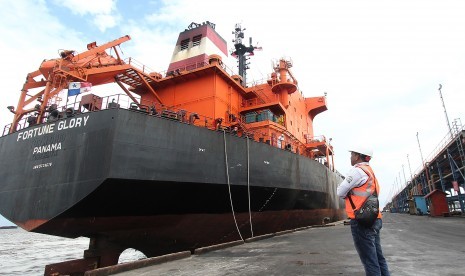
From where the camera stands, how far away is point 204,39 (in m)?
16.9

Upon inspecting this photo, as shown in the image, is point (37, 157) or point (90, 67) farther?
point (90, 67)

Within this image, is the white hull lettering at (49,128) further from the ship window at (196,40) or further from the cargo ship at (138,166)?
the ship window at (196,40)

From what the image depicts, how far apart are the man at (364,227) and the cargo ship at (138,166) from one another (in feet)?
22.7

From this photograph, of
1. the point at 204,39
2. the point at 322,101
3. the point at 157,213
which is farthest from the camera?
the point at 322,101

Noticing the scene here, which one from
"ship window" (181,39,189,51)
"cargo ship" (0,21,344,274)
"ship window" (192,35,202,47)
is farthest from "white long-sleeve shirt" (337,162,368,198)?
"ship window" (181,39,189,51)

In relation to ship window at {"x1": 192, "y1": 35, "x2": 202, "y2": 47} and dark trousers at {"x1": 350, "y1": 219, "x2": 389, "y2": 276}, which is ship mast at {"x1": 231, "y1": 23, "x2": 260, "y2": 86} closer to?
ship window at {"x1": 192, "y1": 35, "x2": 202, "y2": 47}

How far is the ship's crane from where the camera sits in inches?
471

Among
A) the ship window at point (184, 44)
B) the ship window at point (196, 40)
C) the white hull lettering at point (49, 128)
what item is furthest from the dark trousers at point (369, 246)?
the ship window at point (184, 44)

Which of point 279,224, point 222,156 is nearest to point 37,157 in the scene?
point 222,156

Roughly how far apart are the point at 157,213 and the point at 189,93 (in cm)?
715

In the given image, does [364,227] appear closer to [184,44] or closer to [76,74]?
[76,74]

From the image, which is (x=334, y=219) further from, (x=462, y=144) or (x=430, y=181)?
(x=430, y=181)

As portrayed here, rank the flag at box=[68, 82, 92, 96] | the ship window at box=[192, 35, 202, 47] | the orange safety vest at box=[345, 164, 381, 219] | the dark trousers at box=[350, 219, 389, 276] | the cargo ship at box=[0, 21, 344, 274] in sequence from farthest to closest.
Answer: the ship window at box=[192, 35, 202, 47] < the flag at box=[68, 82, 92, 96] < the cargo ship at box=[0, 21, 344, 274] < the orange safety vest at box=[345, 164, 381, 219] < the dark trousers at box=[350, 219, 389, 276]

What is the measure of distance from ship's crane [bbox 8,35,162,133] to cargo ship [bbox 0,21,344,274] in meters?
0.05
